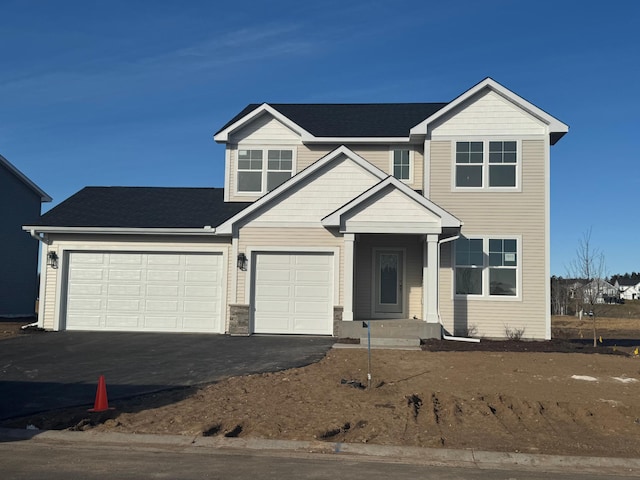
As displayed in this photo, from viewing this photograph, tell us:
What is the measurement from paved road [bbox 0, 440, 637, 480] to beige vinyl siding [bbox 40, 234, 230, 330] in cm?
1096

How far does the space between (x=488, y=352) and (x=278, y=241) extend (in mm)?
6763

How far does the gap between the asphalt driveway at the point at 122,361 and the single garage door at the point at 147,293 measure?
76cm

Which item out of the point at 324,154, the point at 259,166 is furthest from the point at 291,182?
the point at 259,166

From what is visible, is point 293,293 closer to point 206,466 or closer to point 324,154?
point 324,154

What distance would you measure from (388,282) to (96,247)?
364 inches

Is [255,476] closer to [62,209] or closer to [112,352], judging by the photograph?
[112,352]

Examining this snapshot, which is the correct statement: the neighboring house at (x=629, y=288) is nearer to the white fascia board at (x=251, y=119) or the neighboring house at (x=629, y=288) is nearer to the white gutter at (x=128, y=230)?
the white fascia board at (x=251, y=119)

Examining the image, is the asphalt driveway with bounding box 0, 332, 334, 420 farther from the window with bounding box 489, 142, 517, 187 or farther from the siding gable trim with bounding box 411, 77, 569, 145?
the siding gable trim with bounding box 411, 77, 569, 145

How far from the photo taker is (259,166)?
19641 millimetres

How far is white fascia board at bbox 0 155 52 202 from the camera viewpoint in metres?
24.7

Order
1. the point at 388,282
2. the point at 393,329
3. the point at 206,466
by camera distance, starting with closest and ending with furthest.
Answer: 1. the point at 206,466
2. the point at 393,329
3. the point at 388,282

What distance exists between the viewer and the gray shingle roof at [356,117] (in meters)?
19.2

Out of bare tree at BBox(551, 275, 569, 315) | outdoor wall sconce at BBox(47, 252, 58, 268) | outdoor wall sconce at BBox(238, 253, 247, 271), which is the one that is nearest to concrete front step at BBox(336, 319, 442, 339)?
outdoor wall sconce at BBox(238, 253, 247, 271)

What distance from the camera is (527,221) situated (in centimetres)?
1698
